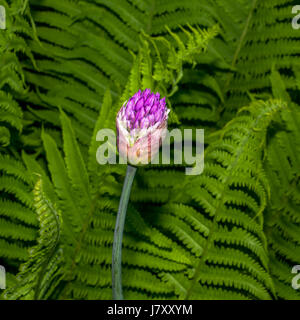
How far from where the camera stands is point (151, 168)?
1.05 m

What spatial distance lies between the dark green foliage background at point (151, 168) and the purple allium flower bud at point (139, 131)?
189mm

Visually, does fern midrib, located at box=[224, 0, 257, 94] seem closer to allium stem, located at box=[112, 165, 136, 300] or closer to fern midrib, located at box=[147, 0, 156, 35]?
fern midrib, located at box=[147, 0, 156, 35]

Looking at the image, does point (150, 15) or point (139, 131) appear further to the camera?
point (150, 15)

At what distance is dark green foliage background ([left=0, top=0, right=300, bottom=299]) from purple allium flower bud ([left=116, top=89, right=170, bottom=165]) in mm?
189

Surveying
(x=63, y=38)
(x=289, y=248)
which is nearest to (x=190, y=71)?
(x=63, y=38)

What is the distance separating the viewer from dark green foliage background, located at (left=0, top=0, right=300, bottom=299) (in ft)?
2.86

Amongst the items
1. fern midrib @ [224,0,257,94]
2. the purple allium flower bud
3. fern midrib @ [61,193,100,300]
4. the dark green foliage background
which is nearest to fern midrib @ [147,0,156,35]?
the dark green foliage background

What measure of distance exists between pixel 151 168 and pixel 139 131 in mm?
512

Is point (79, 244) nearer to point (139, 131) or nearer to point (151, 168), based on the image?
point (151, 168)

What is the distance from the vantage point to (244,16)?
1205mm

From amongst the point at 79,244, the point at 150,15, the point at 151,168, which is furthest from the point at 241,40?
the point at 79,244

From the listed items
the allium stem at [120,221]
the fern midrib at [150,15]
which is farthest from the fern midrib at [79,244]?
the fern midrib at [150,15]

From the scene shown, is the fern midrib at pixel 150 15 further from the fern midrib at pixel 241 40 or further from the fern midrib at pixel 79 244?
the fern midrib at pixel 79 244

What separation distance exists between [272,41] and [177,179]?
1.52ft
